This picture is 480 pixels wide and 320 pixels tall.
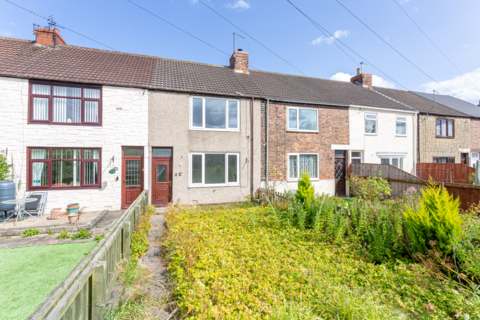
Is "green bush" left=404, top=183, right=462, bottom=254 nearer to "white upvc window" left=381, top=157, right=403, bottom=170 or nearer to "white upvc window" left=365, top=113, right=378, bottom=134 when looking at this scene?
"white upvc window" left=365, top=113, right=378, bottom=134

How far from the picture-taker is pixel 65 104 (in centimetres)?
902

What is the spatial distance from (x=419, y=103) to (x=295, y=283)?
69.6 ft

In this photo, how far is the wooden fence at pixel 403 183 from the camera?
787cm

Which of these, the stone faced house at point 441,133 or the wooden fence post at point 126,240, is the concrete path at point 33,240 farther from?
the stone faced house at point 441,133

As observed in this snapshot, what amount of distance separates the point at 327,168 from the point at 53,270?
492 inches

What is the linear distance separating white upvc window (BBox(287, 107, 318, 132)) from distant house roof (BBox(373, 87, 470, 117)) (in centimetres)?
957

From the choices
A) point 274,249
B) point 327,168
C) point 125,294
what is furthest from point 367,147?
point 125,294

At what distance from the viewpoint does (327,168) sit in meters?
12.8

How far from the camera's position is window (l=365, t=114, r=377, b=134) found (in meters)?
14.1

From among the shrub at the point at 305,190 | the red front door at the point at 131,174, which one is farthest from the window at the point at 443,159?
the red front door at the point at 131,174

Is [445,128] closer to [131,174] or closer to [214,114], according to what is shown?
[214,114]

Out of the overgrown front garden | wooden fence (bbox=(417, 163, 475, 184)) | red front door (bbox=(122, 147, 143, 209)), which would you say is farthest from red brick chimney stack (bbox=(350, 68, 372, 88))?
red front door (bbox=(122, 147, 143, 209))

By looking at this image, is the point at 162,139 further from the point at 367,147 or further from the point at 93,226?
the point at 367,147

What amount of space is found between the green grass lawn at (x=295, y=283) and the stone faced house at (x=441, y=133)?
52.1ft
